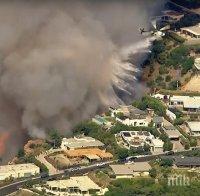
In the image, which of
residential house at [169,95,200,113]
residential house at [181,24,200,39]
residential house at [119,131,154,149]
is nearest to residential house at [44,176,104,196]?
residential house at [119,131,154,149]

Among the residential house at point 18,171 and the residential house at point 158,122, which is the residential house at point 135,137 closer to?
the residential house at point 158,122

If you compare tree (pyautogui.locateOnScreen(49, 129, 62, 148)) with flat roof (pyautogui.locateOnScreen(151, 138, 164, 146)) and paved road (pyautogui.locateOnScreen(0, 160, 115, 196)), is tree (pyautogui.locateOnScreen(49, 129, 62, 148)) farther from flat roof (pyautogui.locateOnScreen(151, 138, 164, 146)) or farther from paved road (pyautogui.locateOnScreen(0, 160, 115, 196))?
flat roof (pyautogui.locateOnScreen(151, 138, 164, 146))

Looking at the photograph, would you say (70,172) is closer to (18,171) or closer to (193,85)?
(18,171)

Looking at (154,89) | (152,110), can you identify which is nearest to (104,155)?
(152,110)

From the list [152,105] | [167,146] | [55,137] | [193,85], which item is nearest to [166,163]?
[167,146]

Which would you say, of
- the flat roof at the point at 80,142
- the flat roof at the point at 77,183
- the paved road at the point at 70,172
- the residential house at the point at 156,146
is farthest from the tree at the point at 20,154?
the residential house at the point at 156,146

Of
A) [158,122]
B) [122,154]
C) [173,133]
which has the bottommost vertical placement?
[122,154]
